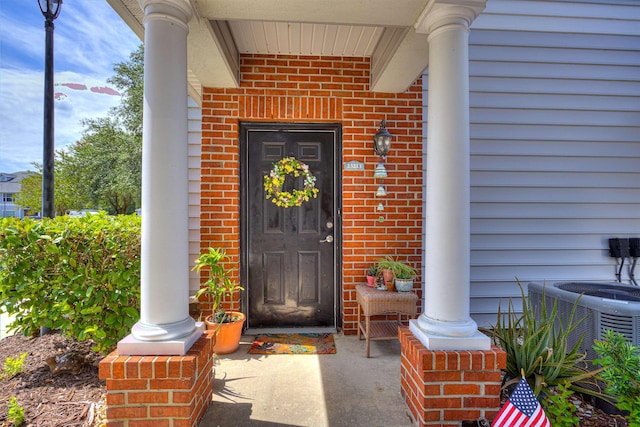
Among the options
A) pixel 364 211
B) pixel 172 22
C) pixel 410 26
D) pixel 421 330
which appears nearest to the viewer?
pixel 172 22

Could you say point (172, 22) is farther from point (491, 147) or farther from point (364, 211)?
point (491, 147)

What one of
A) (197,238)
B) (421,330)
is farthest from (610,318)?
(197,238)

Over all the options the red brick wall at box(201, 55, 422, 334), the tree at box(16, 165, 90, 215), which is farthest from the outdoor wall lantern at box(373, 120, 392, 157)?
the tree at box(16, 165, 90, 215)

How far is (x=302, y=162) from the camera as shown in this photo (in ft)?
10.3

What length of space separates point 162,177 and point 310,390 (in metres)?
1.62


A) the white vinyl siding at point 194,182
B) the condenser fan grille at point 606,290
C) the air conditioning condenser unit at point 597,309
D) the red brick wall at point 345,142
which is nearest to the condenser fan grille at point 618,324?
the air conditioning condenser unit at point 597,309

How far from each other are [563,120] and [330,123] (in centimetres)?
232

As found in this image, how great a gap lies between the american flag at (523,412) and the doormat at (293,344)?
146 cm

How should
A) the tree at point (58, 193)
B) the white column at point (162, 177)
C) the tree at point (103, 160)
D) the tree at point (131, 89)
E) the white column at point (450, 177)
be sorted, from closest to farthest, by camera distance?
1. the white column at point (162, 177)
2. the white column at point (450, 177)
3. the tree at point (58, 193)
4. the tree at point (131, 89)
5. the tree at point (103, 160)

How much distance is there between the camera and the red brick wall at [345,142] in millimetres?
3012

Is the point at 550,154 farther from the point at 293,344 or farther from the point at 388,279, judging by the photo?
the point at 293,344

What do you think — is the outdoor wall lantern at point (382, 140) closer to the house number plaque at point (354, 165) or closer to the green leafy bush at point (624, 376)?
the house number plaque at point (354, 165)

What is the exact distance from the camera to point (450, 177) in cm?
178

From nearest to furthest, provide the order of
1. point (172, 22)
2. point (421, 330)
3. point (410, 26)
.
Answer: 1. point (172, 22)
2. point (421, 330)
3. point (410, 26)
